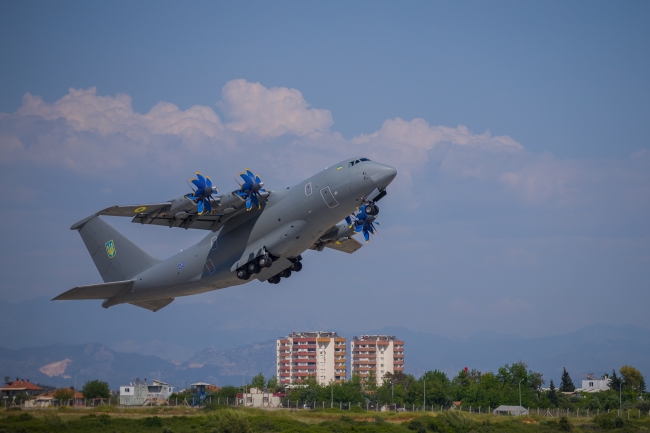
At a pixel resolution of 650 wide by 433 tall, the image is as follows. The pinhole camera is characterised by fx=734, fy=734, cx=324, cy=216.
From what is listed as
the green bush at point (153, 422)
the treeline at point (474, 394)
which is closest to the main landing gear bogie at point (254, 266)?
the green bush at point (153, 422)

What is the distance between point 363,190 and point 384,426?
15.9 m

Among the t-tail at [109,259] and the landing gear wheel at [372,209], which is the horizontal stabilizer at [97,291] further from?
the landing gear wheel at [372,209]

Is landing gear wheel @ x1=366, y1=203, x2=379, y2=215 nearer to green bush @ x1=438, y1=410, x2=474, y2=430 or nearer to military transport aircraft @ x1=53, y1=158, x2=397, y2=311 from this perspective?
military transport aircraft @ x1=53, y1=158, x2=397, y2=311

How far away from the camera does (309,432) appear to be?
3641 centimetres

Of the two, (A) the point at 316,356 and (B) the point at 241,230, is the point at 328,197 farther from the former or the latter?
(A) the point at 316,356

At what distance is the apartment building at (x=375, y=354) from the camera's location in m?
170

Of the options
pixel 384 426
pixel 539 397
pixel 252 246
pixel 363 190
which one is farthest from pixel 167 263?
pixel 539 397

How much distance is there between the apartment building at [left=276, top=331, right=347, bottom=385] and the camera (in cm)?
16338

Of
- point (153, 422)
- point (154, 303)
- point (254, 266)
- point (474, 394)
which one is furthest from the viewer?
point (474, 394)

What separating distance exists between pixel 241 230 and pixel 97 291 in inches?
331

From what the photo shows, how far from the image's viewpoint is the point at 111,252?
38.7m

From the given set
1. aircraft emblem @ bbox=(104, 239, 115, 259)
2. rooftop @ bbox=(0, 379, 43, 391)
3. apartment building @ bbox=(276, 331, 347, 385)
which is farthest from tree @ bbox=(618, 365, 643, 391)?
aircraft emblem @ bbox=(104, 239, 115, 259)

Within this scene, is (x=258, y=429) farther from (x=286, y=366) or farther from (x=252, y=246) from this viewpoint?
(x=286, y=366)

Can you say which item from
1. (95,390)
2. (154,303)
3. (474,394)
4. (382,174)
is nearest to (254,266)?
(382,174)
